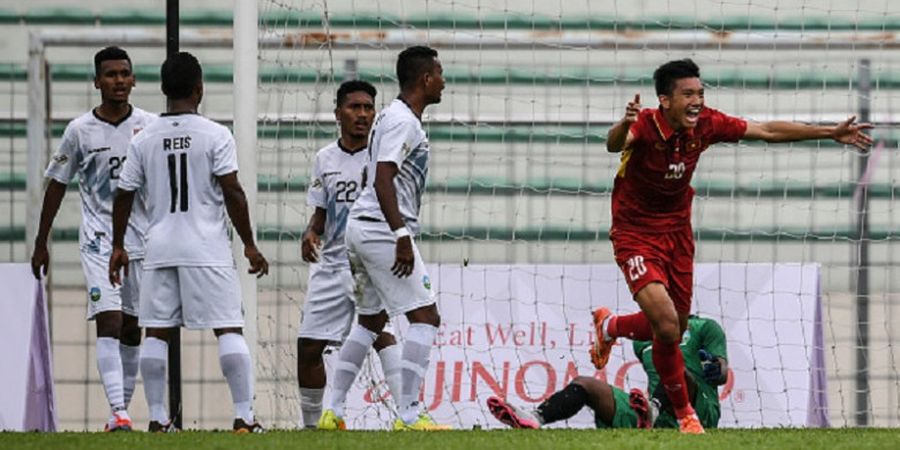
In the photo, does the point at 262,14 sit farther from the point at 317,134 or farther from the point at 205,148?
the point at 205,148

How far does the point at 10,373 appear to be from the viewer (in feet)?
35.1

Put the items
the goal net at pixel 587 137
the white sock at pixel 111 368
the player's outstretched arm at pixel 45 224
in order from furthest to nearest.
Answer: the goal net at pixel 587 137 < the player's outstretched arm at pixel 45 224 < the white sock at pixel 111 368

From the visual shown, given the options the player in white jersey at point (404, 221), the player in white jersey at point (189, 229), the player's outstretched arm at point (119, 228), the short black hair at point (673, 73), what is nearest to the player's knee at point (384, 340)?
the player in white jersey at point (404, 221)

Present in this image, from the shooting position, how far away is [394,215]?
27.8ft

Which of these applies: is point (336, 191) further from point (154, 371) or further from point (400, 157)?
point (154, 371)

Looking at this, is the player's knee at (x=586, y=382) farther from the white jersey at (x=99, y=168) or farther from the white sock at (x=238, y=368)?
the white jersey at (x=99, y=168)

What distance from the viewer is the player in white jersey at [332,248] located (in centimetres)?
984

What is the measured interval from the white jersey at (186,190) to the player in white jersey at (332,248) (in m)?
1.24

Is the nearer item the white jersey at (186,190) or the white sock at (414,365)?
the white jersey at (186,190)

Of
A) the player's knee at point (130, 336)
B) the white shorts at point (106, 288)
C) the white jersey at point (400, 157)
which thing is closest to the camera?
the white jersey at point (400, 157)

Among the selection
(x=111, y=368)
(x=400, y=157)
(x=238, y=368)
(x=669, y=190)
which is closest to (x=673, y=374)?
(x=669, y=190)

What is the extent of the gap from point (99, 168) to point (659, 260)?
8.95 feet

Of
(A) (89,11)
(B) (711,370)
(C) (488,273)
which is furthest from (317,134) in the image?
(B) (711,370)

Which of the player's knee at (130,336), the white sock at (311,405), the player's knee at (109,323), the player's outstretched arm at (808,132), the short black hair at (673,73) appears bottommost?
the white sock at (311,405)
